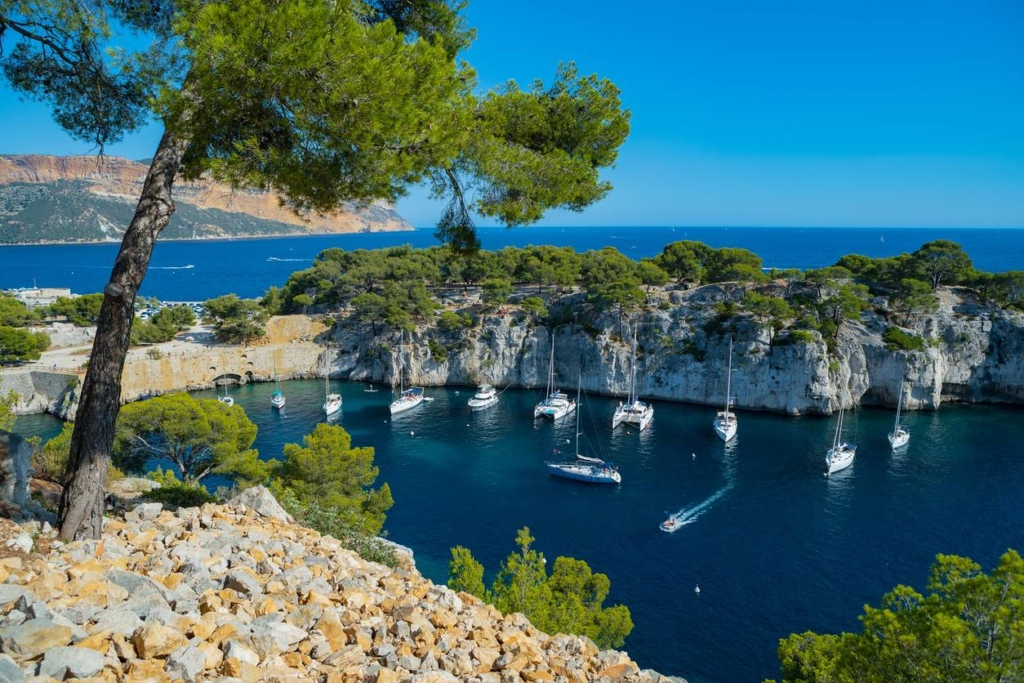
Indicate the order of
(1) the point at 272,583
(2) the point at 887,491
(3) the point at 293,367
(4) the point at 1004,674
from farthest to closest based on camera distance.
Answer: (3) the point at 293,367, (2) the point at 887,491, (4) the point at 1004,674, (1) the point at 272,583

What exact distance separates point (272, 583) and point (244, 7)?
5.63 metres

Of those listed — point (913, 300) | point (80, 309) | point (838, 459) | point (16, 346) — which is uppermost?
point (913, 300)

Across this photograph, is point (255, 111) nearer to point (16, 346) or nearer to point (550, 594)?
point (550, 594)

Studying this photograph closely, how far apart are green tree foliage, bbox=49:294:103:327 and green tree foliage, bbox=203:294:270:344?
14.1 m

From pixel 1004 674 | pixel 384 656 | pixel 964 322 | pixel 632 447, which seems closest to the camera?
pixel 384 656

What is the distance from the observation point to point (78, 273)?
114m

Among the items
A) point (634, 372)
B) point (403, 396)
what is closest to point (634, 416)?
point (634, 372)

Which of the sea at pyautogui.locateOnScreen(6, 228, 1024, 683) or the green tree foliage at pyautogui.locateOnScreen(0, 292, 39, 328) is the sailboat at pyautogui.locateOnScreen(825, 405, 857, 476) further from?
the green tree foliage at pyautogui.locateOnScreen(0, 292, 39, 328)

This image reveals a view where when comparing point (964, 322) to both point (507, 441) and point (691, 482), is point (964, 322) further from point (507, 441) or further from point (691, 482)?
point (507, 441)

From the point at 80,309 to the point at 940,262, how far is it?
69369mm

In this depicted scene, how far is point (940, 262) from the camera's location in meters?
41.3

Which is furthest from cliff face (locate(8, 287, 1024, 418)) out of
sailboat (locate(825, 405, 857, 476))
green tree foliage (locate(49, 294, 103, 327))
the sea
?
green tree foliage (locate(49, 294, 103, 327))

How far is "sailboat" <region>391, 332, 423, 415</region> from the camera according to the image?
126 feet

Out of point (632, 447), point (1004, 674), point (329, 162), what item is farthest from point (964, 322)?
point (329, 162)
